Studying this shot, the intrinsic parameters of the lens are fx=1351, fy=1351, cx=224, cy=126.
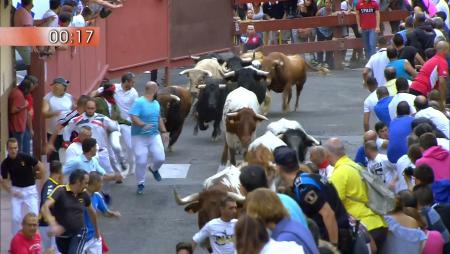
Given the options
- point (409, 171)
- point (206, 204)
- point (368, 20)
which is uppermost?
point (409, 171)

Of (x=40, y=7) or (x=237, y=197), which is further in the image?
(x=40, y=7)

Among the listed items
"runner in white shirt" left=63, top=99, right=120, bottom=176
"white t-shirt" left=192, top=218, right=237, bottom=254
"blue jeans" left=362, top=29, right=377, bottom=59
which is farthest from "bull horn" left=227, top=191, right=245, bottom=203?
"blue jeans" left=362, top=29, right=377, bottom=59

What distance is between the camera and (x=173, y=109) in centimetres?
2270

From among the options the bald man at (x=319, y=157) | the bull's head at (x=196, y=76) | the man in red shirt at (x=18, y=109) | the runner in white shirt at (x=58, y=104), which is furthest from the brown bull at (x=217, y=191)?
the bull's head at (x=196, y=76)

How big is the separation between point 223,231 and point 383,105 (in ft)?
20.2

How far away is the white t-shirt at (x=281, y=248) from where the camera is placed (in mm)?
9062

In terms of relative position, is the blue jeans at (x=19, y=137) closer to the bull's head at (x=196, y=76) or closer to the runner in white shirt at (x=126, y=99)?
the runner in white shirt at (x=126, y=99)

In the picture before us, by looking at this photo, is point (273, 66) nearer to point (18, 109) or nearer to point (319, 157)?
point (18, 109)

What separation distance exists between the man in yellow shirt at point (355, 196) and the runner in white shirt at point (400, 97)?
497 cm

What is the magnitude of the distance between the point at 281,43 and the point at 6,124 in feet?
50.2

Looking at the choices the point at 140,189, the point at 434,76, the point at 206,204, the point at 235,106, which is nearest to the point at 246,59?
the point at 235,106

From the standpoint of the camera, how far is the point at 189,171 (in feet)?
70.1

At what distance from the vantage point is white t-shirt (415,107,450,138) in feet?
53.3

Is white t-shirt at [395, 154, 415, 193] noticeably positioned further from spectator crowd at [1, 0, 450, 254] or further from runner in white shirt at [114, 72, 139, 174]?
runner in white shirt at [114, 72, 139, 174]
